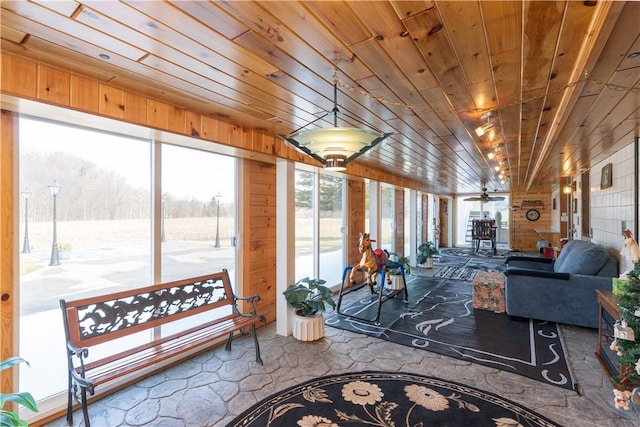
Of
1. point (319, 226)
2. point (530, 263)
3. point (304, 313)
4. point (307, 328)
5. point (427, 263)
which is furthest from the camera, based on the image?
point (427, 263)

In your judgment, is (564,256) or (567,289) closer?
(567,289)

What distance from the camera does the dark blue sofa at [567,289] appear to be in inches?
138

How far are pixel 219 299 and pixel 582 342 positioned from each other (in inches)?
152

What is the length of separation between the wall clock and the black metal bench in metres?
11.3

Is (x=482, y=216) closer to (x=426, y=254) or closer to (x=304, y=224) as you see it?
(x=426, y=254)

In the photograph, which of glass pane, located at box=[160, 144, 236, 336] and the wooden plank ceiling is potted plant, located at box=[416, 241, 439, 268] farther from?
glass pane, located at box=[160, 144, 236, 336]

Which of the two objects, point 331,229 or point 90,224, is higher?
point 90,224

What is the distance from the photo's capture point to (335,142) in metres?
1.47

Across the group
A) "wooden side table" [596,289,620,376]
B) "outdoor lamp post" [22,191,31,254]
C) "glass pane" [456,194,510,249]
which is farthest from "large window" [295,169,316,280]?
"glass pane" [456,194,510,249]

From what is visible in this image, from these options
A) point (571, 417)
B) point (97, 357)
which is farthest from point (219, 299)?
point (571, 417)

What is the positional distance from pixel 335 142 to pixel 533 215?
39.3 feet

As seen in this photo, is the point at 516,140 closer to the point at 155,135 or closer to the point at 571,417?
the point at 571,417

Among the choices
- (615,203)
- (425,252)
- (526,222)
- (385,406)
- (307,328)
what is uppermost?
(615,203)

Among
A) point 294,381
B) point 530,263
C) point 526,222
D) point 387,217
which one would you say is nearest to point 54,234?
point 294,381
